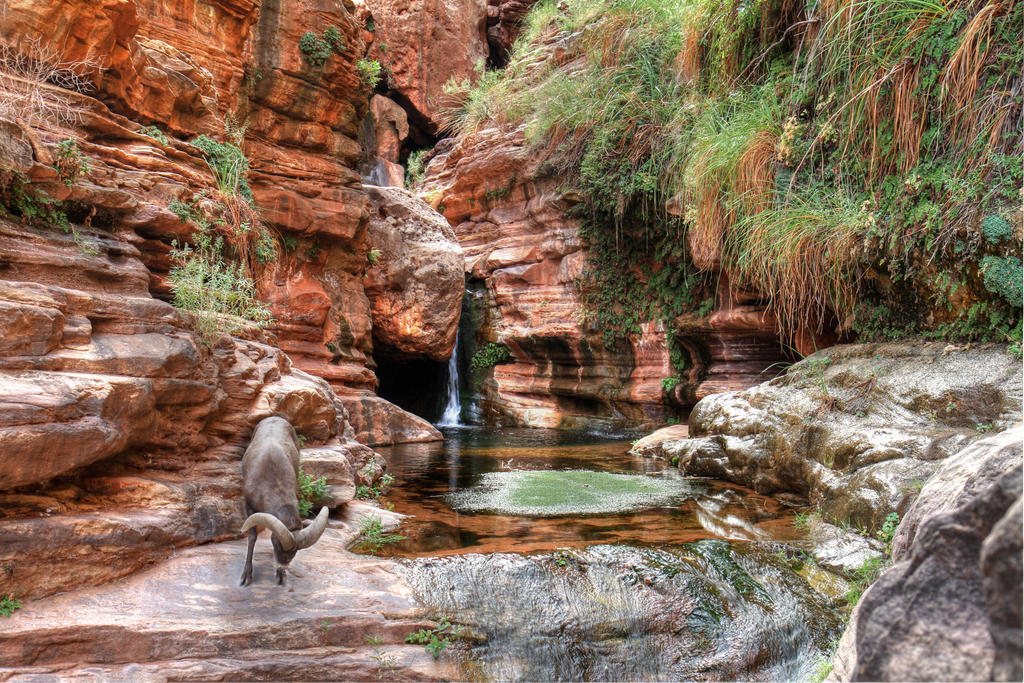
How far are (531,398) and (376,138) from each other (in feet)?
36.0

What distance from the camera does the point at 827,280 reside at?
7816 millimetres

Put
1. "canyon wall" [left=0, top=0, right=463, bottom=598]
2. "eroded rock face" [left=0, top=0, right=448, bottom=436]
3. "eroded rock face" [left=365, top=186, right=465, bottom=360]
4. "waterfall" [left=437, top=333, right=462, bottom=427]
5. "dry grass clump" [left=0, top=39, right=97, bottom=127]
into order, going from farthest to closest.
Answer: "waterfall" [left=437, top=333, right=462, bottom=427] → "eroded rock face" [left=365, top=186, right=465, bottom=360] → "eroded rock face" [left=0, top=0, right=448, bottom=436] → "dry grass clump" [left=0, top=39, right=97, bottom=127] → "canyon wall" [left=0, top=0, right=463, bottom=598]

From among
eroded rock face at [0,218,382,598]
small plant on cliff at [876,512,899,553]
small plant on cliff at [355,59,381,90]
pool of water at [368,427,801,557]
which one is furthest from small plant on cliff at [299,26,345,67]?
small plant on cliff at [876,512,899,553]

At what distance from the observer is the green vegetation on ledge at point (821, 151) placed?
615 centimetres

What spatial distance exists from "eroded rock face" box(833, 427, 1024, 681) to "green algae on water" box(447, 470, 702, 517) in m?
4.76

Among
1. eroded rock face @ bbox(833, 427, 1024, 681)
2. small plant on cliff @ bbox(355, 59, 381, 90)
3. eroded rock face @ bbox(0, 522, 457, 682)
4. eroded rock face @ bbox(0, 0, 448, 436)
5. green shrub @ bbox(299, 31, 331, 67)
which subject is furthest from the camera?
small plant on cliff @ bbox(355, 59, 381, 90)

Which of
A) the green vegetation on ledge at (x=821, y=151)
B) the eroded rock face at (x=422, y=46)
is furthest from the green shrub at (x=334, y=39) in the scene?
the eroded rock face at (x=422, y=46)

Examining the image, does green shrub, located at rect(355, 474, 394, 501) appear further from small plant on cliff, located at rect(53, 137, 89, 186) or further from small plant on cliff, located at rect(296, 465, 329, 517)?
small plant on cliff, located at rect(53, 137, 89, 186)

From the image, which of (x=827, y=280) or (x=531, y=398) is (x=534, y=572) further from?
(x=531, y=398)

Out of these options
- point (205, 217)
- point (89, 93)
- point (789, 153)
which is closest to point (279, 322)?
point (205, 217)

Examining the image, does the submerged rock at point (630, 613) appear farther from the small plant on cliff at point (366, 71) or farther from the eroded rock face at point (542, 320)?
the small plant on cliff at point (366, 71)

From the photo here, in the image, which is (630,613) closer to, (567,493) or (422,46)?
(567,493)

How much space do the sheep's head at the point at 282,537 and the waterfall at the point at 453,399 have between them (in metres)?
11.7

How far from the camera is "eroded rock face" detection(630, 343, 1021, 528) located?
5160mm
